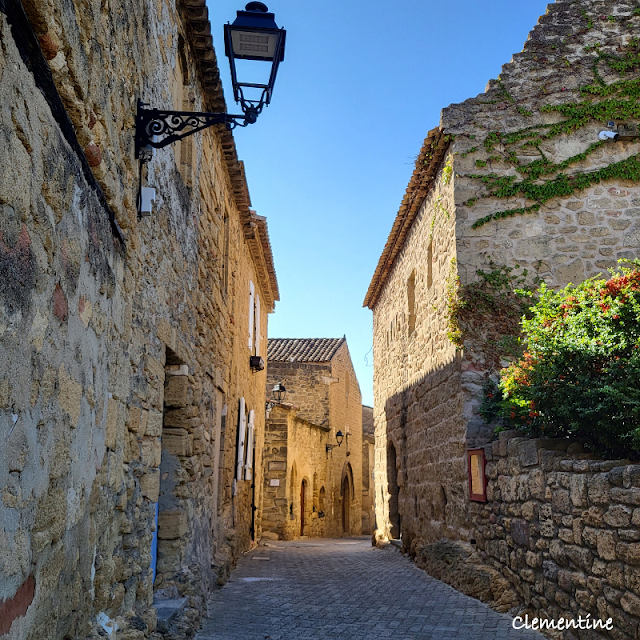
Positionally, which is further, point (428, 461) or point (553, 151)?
point (428, 461)

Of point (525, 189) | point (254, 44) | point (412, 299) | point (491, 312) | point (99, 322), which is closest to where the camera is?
point (99, 322)

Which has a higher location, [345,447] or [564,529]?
[345,447]

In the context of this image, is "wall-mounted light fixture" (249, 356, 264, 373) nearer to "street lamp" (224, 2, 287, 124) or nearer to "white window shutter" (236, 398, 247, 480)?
"white window shutter" (236, 398, 247, 480)

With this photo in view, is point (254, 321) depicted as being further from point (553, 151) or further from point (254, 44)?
point (254, 44)

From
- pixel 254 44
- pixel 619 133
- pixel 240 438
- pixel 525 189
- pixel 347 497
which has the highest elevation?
pixel 619 133

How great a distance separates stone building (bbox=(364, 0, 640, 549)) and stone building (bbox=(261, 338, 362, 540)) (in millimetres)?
7505

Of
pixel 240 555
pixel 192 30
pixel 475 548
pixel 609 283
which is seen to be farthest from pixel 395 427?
pixel 192 30

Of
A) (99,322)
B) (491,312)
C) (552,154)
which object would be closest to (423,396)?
(491,312)

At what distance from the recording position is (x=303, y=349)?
77.6 feet

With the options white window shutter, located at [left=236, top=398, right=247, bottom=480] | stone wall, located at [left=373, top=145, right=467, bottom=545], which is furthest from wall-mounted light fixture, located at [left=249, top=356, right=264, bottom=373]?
stone wall, located at [left=373, top=145, right=467, bottom=545]

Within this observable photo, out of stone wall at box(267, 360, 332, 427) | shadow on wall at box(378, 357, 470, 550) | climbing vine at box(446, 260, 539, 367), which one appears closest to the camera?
climbing vine at box(446, 260, 539, 367)

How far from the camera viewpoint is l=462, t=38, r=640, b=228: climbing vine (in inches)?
314

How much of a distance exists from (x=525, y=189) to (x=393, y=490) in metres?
6.77

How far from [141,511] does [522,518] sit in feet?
10.9
